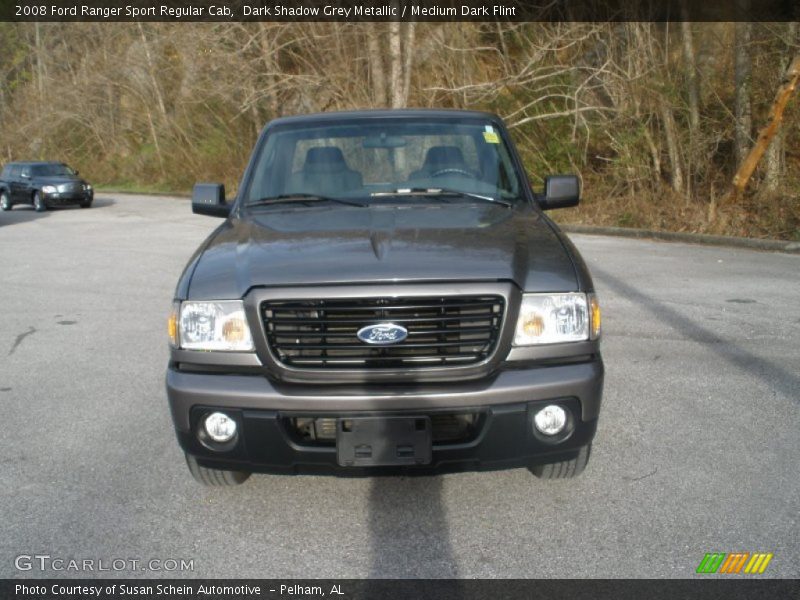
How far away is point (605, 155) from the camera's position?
61.1ft

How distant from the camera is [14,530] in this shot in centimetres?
354

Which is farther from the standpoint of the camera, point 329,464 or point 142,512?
point 142,512

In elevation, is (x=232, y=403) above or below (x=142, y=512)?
above

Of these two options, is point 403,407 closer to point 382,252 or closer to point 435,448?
point 435,448

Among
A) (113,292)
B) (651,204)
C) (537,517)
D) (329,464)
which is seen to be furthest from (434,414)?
(651,204)

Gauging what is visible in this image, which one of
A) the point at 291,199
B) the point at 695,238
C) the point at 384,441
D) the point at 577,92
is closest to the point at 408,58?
the point at 577,92

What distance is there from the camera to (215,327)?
337 cm

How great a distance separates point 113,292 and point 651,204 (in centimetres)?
1074

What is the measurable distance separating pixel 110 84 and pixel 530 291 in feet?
130

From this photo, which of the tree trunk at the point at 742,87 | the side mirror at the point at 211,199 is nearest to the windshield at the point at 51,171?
the tree trunk at the point at 742,87

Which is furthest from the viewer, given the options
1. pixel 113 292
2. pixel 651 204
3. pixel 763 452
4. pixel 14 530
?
pixel 651 204

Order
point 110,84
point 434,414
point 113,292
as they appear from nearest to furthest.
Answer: point 434,414, point 113,292, point 110,84

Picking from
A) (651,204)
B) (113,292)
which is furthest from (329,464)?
(651,204)

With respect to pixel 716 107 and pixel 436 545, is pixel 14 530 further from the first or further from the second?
pixel 716 107
